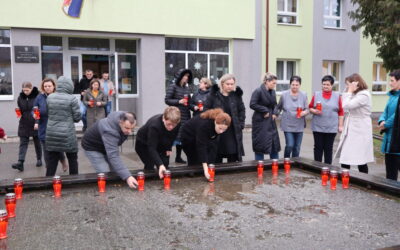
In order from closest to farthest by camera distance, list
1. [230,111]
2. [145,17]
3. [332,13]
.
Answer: [230,111], [145,17], [332,13]

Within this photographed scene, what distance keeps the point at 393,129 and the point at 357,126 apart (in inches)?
28.2

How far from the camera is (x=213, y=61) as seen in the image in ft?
47.5

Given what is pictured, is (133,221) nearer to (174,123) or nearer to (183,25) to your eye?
(174,123)

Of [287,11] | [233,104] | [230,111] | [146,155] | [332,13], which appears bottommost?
[146,155]

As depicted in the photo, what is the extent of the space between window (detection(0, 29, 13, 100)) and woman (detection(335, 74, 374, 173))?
945 cm

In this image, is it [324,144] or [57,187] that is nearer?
[57,187]

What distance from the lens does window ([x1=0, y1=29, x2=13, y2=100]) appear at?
37.3ft

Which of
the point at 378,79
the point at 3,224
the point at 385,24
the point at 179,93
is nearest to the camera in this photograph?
the point at 3,224

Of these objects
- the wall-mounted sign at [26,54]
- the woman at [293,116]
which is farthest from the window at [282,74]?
the woman at [293,116]

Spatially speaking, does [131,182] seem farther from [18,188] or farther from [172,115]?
[18,188]

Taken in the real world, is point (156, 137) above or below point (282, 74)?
below

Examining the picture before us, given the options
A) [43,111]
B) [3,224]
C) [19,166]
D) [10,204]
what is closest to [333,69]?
[43,111]

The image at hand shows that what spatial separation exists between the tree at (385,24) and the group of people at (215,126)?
21.4 feet

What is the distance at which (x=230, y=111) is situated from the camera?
6.00 metres
